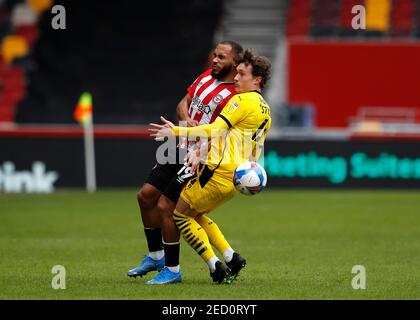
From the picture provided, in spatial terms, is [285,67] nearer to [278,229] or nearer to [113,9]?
[113,9]

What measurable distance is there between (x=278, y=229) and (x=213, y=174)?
253 inches

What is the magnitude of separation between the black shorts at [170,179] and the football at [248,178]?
0.58 m

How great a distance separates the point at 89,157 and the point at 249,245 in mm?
9243

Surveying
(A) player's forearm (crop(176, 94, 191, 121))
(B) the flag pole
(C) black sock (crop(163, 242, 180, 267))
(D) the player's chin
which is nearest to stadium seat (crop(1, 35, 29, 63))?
(B) the flag pole

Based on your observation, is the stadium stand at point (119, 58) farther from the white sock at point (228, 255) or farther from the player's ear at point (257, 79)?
the player's ear at point (257, 79)

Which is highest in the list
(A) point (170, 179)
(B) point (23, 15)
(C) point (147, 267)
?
(B) point (23, 15)

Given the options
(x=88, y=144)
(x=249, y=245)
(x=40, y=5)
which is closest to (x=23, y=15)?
(x=40, y=5)

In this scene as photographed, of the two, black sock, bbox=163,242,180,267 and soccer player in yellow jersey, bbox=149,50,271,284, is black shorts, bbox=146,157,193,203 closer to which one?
soccer player in yellow jersey, bbox=149,50,271,284

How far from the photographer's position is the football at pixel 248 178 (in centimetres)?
916

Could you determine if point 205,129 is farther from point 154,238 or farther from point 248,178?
point 154,238

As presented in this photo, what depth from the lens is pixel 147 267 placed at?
32.6 feet

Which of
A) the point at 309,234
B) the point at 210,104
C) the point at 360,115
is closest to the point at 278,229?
the point at 309,234

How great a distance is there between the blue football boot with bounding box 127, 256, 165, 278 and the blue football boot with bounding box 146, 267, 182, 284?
35 centimetres

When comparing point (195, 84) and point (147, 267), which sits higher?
point (195, 84)
